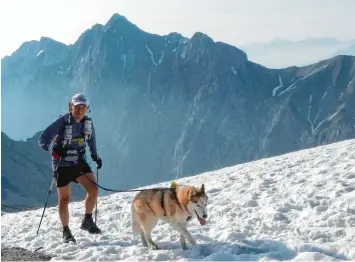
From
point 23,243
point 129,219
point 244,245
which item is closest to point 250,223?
point 244,245

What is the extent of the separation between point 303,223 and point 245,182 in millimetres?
5200

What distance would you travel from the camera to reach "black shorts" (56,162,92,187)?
36.6 ft

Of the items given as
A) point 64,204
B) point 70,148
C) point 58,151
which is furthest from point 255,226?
→ point 58,151

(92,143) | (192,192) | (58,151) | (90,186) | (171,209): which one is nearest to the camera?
(192,192)

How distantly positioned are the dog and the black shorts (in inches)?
61.2

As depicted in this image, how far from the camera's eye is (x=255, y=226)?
37.6 ft

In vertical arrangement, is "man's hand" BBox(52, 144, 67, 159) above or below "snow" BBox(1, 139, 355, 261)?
above

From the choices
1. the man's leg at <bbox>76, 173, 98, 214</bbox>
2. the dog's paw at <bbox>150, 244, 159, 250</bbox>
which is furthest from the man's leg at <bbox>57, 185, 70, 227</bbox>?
the dog's paw at <bbox>150, 244, 159, 250</bbox>

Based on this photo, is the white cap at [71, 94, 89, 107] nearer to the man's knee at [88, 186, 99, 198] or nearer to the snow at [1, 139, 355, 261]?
the man's knee at [88, 186, 99, 198]

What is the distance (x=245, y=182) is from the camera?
16.2m

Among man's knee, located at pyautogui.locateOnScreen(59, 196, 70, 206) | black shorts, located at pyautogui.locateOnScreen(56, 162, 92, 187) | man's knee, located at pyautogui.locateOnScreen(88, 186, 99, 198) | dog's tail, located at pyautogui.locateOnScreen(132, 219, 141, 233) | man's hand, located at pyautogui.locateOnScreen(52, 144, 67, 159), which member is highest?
man's hand, located at pyautogui.locateOnScreen(52, 144, 67, 159)

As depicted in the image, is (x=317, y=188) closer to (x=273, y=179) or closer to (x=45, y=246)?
(x=273, y=179)

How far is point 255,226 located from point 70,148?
481cm

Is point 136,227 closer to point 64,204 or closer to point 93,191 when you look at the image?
point 93,191
